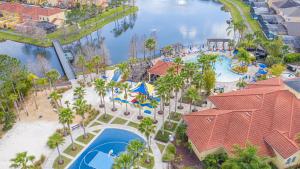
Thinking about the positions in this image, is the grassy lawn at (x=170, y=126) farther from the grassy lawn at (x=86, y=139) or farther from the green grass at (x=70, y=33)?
the green grass at (x=70, y=33)

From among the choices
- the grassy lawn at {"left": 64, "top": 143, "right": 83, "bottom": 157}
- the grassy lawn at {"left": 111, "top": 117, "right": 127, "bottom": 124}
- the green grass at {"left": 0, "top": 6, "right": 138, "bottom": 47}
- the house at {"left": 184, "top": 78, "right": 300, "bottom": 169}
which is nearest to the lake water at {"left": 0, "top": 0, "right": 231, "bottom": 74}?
the green grass at {"left": 0, "top": 6, "right": 138, "bottom": 47}

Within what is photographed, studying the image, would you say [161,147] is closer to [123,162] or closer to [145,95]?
[123,162]

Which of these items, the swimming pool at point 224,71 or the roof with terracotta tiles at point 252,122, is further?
the swimming pool at point 224,71

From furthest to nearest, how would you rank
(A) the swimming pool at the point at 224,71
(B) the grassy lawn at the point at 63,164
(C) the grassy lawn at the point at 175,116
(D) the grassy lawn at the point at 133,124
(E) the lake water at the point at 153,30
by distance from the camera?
(E) the lake water at the point at 153,30, (A) the swimming pool at the point at 224,71, (C) the grassy lawn at the point at 175,116, (D) the grassy lawn at the point at 133,124, (B) the grassy lawn at the point at 63,164

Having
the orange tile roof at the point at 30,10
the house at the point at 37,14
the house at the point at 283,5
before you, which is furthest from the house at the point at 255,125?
the orange tile roof at the point at 30,10

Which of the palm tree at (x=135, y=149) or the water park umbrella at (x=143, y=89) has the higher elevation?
the water park umbrella at (x=143, y=89)

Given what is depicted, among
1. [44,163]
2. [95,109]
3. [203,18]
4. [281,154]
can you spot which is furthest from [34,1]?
[281,154]

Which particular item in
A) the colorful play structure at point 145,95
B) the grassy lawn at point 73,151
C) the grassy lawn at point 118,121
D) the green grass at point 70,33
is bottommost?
the grassy lawn at point 73,151
